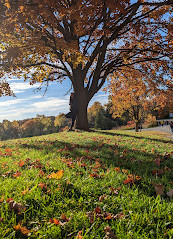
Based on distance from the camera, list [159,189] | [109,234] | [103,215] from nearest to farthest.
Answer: [109,234] → [103,215] → [159,189]

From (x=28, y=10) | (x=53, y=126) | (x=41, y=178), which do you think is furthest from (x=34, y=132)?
(x=41, y=178)

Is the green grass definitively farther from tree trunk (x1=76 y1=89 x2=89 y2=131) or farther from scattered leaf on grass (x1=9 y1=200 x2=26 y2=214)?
tree trunk (x1=76 y1=89 x2=89 y2=131)

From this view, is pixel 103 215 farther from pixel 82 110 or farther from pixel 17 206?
pixel 82 110

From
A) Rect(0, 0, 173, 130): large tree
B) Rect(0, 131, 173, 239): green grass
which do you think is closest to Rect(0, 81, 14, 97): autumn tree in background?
Rect(0, 0, 173, 130): large tree

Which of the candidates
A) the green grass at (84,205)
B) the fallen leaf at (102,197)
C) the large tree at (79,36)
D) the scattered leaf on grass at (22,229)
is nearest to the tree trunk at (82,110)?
the large tree at (79,36)

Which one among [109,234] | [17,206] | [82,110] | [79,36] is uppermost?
[79,36]

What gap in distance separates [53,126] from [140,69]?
6561 cm

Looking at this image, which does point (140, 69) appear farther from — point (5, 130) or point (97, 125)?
point (5, 130)

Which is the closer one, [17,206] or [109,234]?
[109,234]

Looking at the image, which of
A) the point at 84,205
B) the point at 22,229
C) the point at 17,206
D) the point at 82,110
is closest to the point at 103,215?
the point at 84,205

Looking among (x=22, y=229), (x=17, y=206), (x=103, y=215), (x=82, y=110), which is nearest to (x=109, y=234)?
(x=103, y=215)

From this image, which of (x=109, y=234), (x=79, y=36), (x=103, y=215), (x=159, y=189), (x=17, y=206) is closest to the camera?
(x=109, y=234)

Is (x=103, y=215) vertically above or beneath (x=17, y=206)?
beneath

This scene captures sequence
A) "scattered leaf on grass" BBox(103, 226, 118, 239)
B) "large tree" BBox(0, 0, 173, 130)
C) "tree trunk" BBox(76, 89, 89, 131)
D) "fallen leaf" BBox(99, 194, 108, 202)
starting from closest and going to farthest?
"scattered leaf on grass" BBox(103, 226, 118, 239) → "fallen leaf" BBox(99, 194, 108, 202) → "large tree" BBox(0, 0, 173, 130) → "tree trunk" BBox(76, 89, 89, 131)
